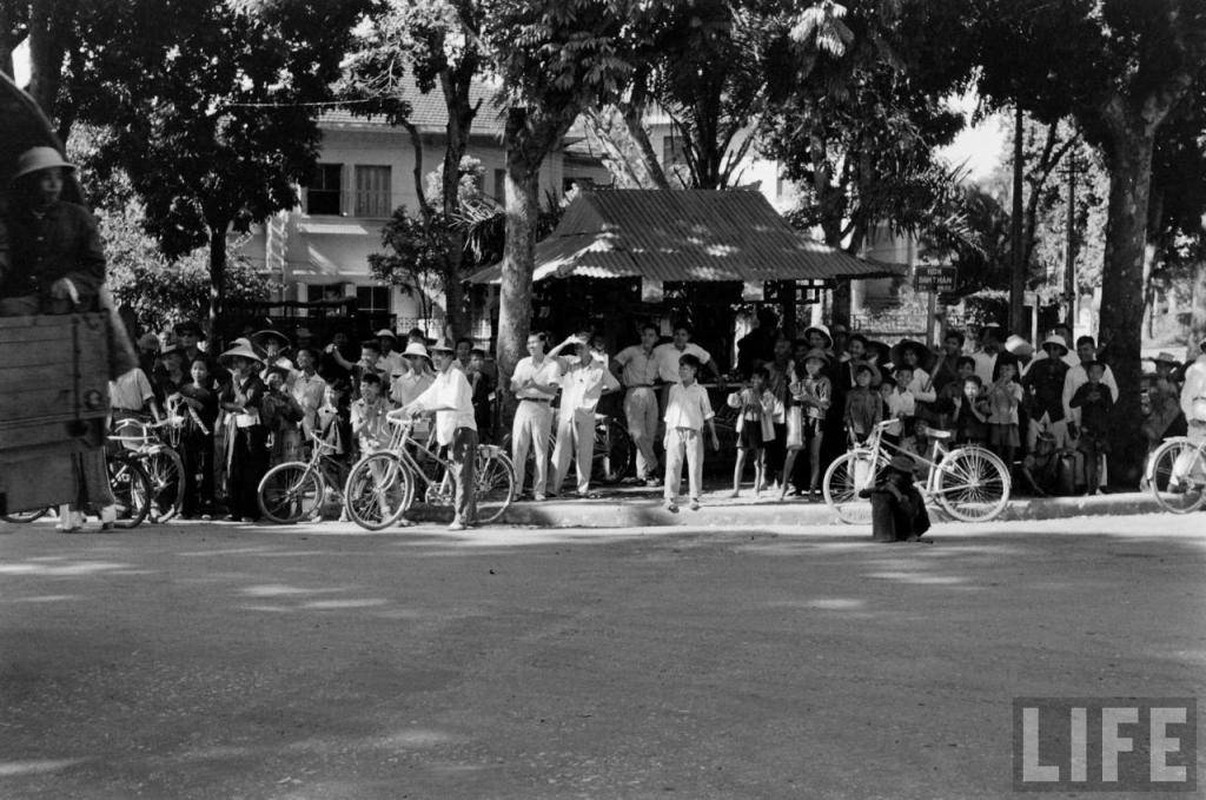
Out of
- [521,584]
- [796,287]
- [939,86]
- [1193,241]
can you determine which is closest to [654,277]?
[796,287]

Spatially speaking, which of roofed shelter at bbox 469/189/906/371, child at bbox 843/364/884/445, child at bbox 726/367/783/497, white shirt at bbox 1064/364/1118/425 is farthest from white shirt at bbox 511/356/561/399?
white shirt at bbox 1064/364/1118/425

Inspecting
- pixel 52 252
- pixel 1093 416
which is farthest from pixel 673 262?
pixel 52 252

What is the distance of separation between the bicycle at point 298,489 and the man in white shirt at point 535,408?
217 cm

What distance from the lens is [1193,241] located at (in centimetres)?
3816

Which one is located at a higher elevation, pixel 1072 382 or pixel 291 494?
pixel 1072 382

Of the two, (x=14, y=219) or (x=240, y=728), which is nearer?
(x=240, y=728)

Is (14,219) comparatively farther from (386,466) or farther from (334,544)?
(386,466)

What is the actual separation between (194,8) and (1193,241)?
26.2 m

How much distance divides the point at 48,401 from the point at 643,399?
34.8 ft

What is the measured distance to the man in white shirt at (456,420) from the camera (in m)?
14.5

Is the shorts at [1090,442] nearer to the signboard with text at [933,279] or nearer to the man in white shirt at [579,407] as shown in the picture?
the signboard with text at [933,279]

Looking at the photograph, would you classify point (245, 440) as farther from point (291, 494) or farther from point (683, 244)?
point (683, 244)

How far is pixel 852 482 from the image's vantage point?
49.3 feet

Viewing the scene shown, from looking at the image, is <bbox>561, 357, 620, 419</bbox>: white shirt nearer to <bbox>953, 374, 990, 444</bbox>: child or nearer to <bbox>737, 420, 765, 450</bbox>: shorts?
<bbox>737, 420, 765, 450</bbox>: shorts
